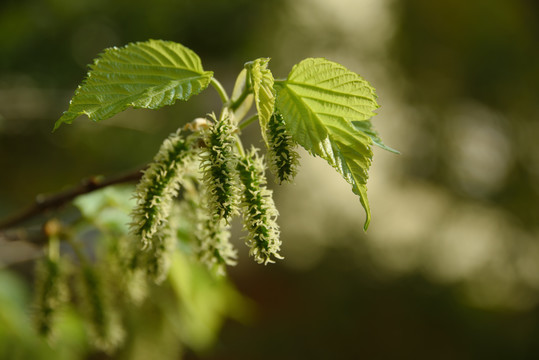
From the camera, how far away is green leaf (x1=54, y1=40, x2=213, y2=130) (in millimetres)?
400

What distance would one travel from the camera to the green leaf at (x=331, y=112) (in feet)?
1.30

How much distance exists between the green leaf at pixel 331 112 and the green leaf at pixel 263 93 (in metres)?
0.01

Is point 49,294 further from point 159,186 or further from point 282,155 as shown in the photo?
point 282,155

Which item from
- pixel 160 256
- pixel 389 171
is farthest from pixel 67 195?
pixel 389 171

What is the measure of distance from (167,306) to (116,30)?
6.11ft

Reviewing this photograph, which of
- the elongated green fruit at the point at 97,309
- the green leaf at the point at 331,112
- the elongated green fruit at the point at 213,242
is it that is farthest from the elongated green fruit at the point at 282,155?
the elongated green fruit at the point at 97,309

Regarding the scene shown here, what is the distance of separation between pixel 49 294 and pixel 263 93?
17.8 inches

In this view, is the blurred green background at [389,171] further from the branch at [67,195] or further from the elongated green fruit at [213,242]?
the elongated green fruit at [213,242]

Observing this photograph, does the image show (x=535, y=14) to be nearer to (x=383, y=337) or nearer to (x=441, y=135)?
(x=441, y=135)

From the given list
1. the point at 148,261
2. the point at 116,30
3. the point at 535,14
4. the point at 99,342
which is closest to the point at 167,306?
the point at 99,342

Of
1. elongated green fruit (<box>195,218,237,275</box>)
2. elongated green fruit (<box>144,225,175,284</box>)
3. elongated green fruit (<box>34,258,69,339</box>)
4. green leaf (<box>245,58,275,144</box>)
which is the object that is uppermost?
green leaf (<box>245,58,275,144</box>)

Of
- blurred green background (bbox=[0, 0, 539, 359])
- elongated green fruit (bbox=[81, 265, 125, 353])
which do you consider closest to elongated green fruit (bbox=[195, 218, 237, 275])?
elongated green fruit (bbox=[81, 265, 125, 353])

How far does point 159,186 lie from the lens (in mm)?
438

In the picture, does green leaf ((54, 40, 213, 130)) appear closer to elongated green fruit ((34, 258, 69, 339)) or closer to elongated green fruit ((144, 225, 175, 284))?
elongated green fruit ((144, 225, 175, 284))
